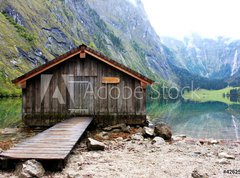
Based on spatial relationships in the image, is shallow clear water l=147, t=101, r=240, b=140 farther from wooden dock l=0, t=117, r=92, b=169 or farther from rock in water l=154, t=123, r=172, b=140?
wooden dock l=0, t=117, r=92, b=169

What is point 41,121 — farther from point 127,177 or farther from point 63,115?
point 127,177

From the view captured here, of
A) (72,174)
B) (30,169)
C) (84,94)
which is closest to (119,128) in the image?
(84,94)

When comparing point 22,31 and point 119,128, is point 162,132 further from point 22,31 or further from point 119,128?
point 22,31

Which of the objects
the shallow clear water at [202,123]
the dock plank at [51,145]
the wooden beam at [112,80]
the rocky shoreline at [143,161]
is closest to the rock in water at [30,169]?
the rocky shoreline at [143,161]

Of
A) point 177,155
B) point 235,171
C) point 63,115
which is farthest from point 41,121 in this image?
point 235,171

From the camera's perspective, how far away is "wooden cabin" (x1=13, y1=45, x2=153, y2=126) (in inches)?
800

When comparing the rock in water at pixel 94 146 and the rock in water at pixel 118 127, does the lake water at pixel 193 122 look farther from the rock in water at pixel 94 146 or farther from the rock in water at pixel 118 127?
the rock in water at pixel 94 146

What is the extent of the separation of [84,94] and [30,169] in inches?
432

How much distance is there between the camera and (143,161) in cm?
1276

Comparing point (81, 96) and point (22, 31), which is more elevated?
point (22, 31)

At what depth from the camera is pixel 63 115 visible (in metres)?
20.6

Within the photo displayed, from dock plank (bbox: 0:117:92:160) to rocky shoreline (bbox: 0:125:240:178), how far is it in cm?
60

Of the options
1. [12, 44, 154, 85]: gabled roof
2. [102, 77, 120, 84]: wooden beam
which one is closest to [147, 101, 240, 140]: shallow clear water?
[102, 77, 120, 84]: wooden beam

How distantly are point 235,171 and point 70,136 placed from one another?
7464 millimetres
